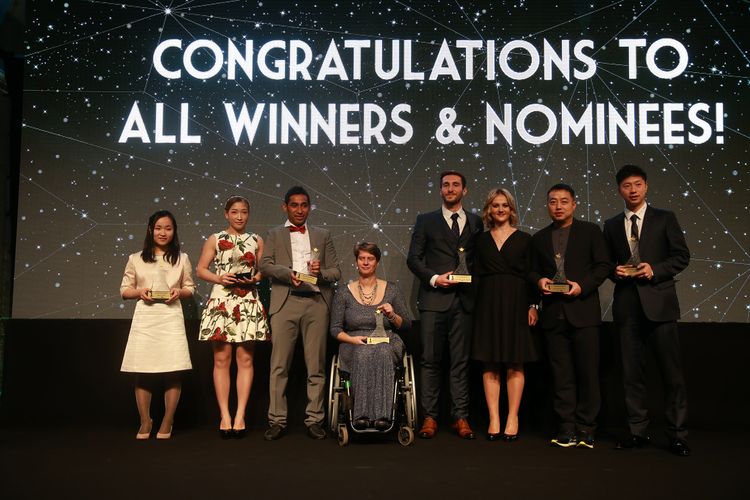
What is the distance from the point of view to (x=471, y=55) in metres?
5.12

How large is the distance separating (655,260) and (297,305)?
2151mm

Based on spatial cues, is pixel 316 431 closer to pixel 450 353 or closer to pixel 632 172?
pixel 450 353

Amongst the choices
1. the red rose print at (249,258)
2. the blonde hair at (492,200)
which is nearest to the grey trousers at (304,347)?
the red rose print at (249,258)

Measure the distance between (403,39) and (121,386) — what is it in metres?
3.14

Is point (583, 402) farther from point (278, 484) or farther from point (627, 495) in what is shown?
point (278, 484)

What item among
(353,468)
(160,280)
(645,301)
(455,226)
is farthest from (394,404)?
(160,280)

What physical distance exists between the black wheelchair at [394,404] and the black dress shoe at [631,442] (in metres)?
1.17

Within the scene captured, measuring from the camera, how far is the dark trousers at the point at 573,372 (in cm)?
411

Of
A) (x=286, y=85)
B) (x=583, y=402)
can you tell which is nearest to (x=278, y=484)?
(x=583, y=402)

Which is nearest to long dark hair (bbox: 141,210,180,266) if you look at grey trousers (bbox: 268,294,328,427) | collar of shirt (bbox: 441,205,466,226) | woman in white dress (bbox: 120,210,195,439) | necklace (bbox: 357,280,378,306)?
woman in white dress (bbox: 120,210,195,439)

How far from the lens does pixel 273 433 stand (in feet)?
14.2

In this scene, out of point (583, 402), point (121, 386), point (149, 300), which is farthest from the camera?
point (121, 386)

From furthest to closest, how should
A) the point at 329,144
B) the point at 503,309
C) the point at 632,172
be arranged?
1. the point at 329,144
2. the point at 503,309
3. the point at 632,172

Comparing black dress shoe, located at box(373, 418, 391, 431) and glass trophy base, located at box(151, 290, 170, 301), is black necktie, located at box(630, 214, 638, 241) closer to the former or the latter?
black dress shoe, located at box(373, 418, 391, 431)
